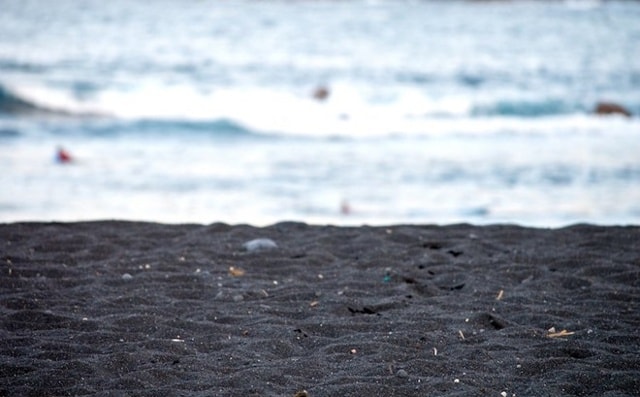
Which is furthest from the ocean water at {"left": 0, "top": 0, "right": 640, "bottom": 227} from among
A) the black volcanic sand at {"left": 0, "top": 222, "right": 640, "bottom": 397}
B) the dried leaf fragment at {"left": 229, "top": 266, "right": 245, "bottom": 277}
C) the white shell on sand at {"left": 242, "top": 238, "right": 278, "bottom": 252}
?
the dried leaf fragment at {"left": 229, "top": 266, "right": 245, "bottom": 277}

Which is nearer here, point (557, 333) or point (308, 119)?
point (557, 333)

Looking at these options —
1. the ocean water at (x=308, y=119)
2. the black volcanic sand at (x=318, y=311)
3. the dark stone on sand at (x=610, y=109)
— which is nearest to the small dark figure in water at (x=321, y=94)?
the ocean water at (x=308, y=119)

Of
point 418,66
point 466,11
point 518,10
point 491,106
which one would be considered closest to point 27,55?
point 418,66

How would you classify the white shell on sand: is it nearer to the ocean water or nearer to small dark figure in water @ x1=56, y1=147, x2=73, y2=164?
the ocean water

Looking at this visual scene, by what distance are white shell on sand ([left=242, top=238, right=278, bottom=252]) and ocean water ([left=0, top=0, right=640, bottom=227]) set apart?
1240 millimetres

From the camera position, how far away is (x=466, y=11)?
38812 millimetres

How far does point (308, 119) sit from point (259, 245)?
889 cm

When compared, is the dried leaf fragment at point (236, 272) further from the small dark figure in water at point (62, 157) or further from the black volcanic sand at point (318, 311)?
the small dark figure in water at point (62, 157)

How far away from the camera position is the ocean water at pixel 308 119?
7543 millimetres

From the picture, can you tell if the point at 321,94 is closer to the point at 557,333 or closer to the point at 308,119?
the point at 308,119

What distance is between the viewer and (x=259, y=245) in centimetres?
539

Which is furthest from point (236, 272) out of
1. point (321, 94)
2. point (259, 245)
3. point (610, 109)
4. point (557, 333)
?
point (610, 109)

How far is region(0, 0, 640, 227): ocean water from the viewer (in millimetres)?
7543

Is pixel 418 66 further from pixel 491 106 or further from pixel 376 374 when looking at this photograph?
pixel 376 374
